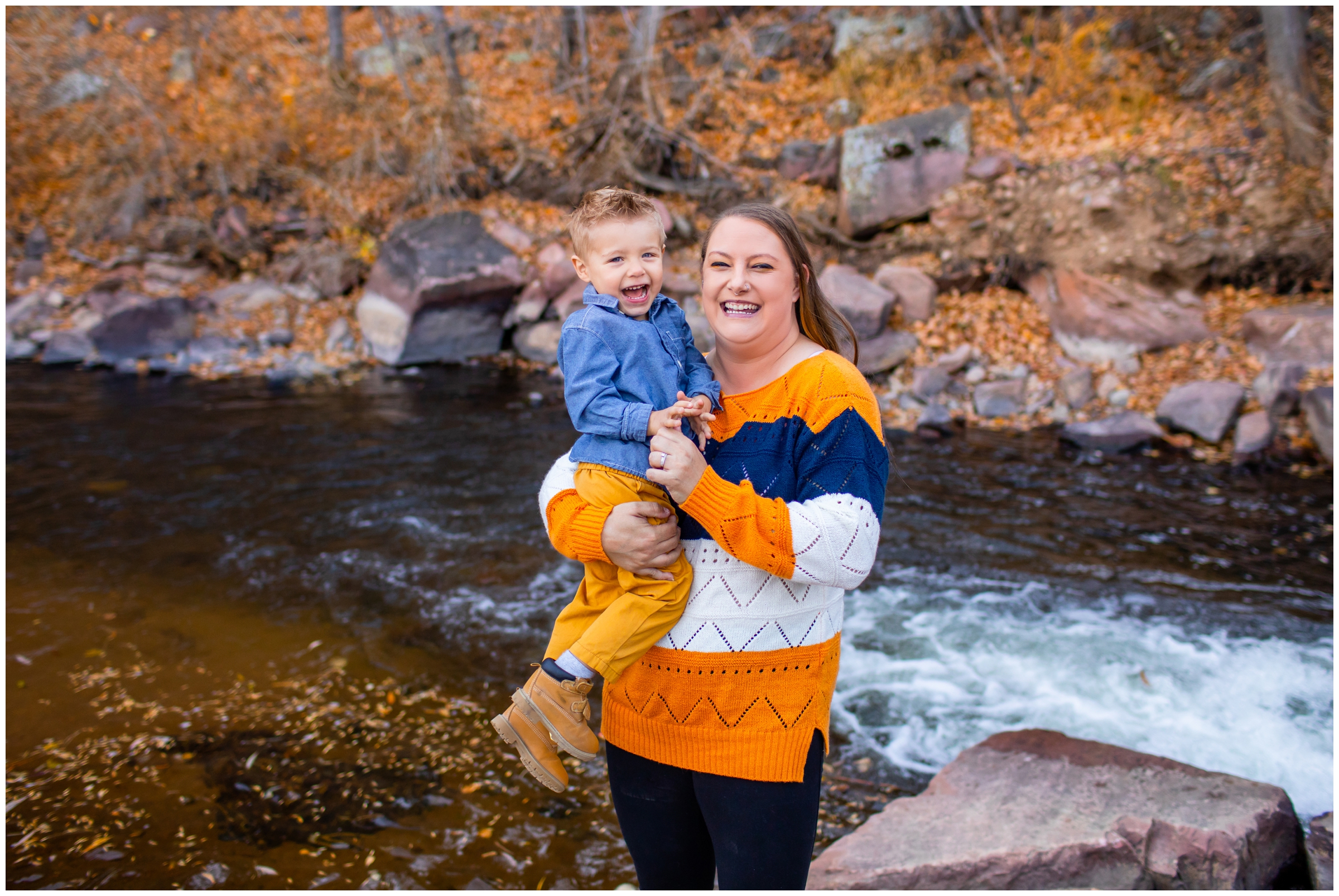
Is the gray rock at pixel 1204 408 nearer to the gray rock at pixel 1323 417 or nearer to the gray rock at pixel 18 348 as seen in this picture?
the gray rock at pixel 1323 417

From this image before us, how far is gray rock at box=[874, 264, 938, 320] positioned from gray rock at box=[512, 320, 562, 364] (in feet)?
15.1

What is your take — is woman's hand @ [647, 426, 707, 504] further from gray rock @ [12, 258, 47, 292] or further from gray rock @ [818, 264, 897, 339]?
gray rock @ [12, 258, 47, 292]

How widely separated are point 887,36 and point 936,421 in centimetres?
883

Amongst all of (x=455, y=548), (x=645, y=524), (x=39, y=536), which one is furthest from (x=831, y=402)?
(x=39, y=536)

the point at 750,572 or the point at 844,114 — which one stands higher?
the point at 844,114

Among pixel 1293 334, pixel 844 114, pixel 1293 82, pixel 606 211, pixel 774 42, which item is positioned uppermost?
pixel 774 42

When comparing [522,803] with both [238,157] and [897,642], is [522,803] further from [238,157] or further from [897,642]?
[238,157]

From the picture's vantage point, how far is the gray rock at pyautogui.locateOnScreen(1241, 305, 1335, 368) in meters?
8.53

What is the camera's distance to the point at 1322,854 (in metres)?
2.82

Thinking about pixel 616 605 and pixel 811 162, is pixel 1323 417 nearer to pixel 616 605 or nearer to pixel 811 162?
pixel 811 162

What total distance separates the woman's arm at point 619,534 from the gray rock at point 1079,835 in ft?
5.34

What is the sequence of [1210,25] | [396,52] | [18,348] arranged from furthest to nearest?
[396,52] < [1210,25] < [18,348]

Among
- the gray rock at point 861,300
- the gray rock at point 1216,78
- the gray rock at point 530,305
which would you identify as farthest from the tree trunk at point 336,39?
the gray rock at point 1216,78

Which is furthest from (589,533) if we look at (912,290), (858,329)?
(912,290)
